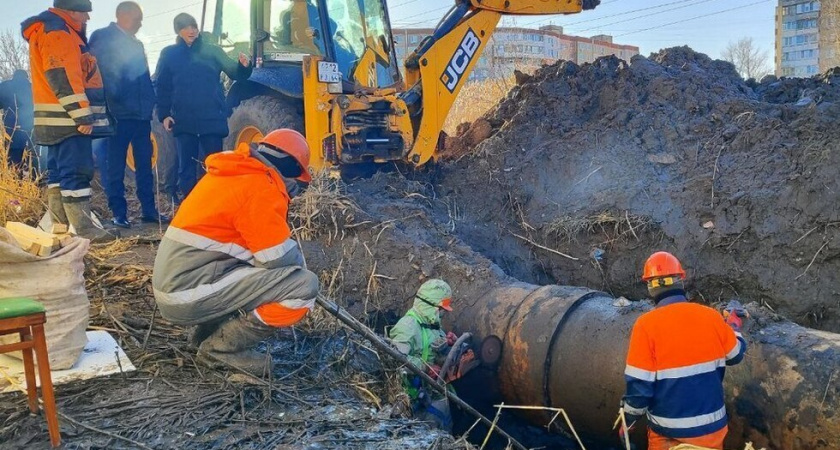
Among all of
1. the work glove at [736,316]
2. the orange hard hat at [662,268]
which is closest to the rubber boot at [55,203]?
the orange hard hat at [662,268]

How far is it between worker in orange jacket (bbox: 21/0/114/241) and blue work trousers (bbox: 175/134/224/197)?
3.34ft

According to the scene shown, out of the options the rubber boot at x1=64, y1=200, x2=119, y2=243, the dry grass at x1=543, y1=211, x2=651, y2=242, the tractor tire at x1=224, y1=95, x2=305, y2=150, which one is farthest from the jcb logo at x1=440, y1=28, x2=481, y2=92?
the rubber boot at x1=64, y1=200, x2=119, y2=243

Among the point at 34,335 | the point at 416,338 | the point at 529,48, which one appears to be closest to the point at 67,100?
the point at 34,335

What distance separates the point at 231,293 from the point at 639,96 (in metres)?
5.83

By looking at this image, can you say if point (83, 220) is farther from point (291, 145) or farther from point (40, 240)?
point (291, 145)

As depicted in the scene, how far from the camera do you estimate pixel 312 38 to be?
6.75m

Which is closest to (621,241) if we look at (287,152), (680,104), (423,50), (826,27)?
(680,104)

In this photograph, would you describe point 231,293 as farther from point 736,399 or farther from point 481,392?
point 736,399

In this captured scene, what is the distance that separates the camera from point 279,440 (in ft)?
10.3

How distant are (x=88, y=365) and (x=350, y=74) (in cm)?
404

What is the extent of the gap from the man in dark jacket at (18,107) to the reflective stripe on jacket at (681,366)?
7.91 meters

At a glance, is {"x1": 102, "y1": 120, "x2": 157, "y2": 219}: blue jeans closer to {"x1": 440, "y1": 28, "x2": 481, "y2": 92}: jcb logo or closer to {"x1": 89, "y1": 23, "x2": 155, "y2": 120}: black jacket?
{"x1": 89, "y1": 23, "x2": 155, "y2": 120}: black jacket

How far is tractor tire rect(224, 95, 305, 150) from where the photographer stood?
21.7ft

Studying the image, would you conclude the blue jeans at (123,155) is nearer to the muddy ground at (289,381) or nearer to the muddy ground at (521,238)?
the muddy ground at (521,238)
